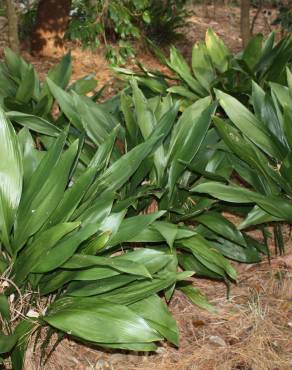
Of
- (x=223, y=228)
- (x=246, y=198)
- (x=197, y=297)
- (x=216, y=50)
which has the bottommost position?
(x=197, y=297)

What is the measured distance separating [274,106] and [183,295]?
3.90ft

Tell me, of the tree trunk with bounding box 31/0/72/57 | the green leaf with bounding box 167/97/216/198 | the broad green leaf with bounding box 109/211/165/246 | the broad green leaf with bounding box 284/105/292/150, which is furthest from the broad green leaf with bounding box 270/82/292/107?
the tree trunk with bounding box 31/0/72/57

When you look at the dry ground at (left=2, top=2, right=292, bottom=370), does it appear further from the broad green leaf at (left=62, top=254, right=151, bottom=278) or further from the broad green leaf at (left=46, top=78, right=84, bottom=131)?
the broad green leaf at (left=46, top=78, right=84, bottom=131)

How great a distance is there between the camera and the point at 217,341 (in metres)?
2.68

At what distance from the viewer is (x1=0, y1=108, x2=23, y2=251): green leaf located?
2.25 m

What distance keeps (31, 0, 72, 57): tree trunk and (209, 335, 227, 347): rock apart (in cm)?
510

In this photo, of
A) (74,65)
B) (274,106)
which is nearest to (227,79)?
(274,106)

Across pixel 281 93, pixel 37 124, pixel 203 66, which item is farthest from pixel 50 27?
pixel 281 93

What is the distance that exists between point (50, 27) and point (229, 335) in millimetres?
5231

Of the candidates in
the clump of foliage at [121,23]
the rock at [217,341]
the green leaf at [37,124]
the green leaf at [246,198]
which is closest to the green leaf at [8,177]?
the green leaf at [37,124]

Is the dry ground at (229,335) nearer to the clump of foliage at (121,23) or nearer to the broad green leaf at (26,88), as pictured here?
the broad green leaf at (26,88)

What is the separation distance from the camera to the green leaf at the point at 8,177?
7.38ft

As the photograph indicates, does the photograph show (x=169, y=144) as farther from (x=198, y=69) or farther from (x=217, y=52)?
(x=217, y=52)

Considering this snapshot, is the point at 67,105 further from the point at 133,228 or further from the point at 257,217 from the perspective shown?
the point at 257,217
